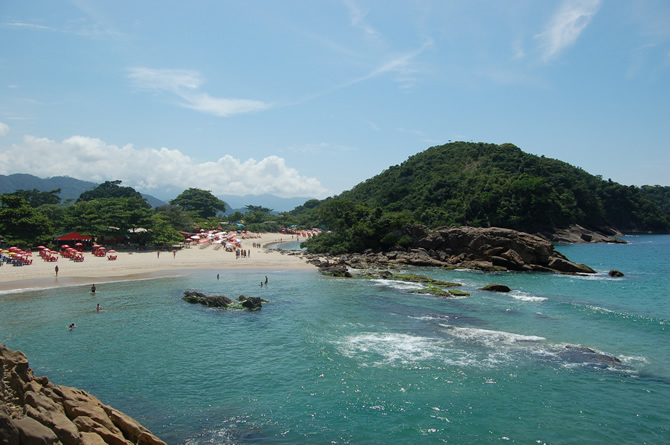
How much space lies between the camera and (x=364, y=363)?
16812mm

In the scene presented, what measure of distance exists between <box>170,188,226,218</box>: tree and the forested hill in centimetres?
4495

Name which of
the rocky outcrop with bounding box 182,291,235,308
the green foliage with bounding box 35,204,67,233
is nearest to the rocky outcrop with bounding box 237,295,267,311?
the rocky outcrop with bounding box 182,291,235,308

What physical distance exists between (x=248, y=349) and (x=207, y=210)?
108 meters

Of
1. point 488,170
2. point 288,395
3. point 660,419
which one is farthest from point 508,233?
point 488,170

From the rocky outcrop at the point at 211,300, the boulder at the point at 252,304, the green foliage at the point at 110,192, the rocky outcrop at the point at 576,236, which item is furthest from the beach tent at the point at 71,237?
the rocky outcrop at the point at 576,236

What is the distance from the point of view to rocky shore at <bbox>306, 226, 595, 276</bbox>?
44.3m

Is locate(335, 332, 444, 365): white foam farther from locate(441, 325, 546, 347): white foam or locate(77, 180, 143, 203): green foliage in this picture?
locate(77, 180, 143, 203): green foliage

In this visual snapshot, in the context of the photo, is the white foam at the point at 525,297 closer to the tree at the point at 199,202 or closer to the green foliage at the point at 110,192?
the tree at the point at 199,202

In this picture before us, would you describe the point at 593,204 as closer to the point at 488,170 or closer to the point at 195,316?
the point at 488,170

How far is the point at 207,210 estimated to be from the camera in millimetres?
120125

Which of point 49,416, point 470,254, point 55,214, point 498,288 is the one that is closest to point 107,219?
point 55,214

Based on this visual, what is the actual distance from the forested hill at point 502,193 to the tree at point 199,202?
4495 centimetres

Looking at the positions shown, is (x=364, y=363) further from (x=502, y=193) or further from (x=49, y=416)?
(x=502, y=193)

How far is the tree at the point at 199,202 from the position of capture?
11856 cm
